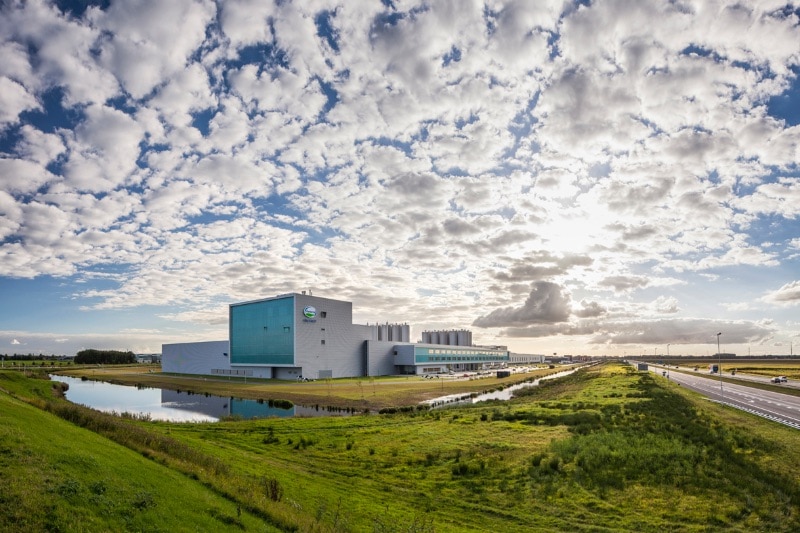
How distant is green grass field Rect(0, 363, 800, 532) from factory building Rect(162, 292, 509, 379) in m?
73.1

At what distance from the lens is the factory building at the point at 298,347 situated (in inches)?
4434

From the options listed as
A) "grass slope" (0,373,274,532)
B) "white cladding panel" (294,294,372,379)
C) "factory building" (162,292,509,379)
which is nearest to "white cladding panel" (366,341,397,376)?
"factory building" (162,292,509,379)

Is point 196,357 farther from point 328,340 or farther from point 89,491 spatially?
point 89,491

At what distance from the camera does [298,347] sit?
111m

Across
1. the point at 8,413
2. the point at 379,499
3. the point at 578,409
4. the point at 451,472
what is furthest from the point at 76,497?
the point at 578,409

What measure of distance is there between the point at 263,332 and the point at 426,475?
326 ft

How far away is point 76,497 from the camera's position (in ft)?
37.4

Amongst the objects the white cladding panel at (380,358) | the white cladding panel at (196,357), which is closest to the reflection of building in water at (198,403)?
the white cladding panel at (196,357)

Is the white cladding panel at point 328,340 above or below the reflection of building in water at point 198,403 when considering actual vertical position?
above

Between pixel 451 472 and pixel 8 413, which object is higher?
pixel 8 413

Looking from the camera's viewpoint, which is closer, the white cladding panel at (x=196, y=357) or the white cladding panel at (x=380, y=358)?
the white cladding panel at (x=380, y=358)

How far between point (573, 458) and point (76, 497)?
25.2 m

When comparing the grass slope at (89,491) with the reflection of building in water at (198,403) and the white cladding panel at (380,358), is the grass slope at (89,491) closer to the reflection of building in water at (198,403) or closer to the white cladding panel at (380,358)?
the reflection of building in water at (198,403)

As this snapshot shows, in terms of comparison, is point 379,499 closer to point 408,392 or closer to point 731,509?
point 731,509
